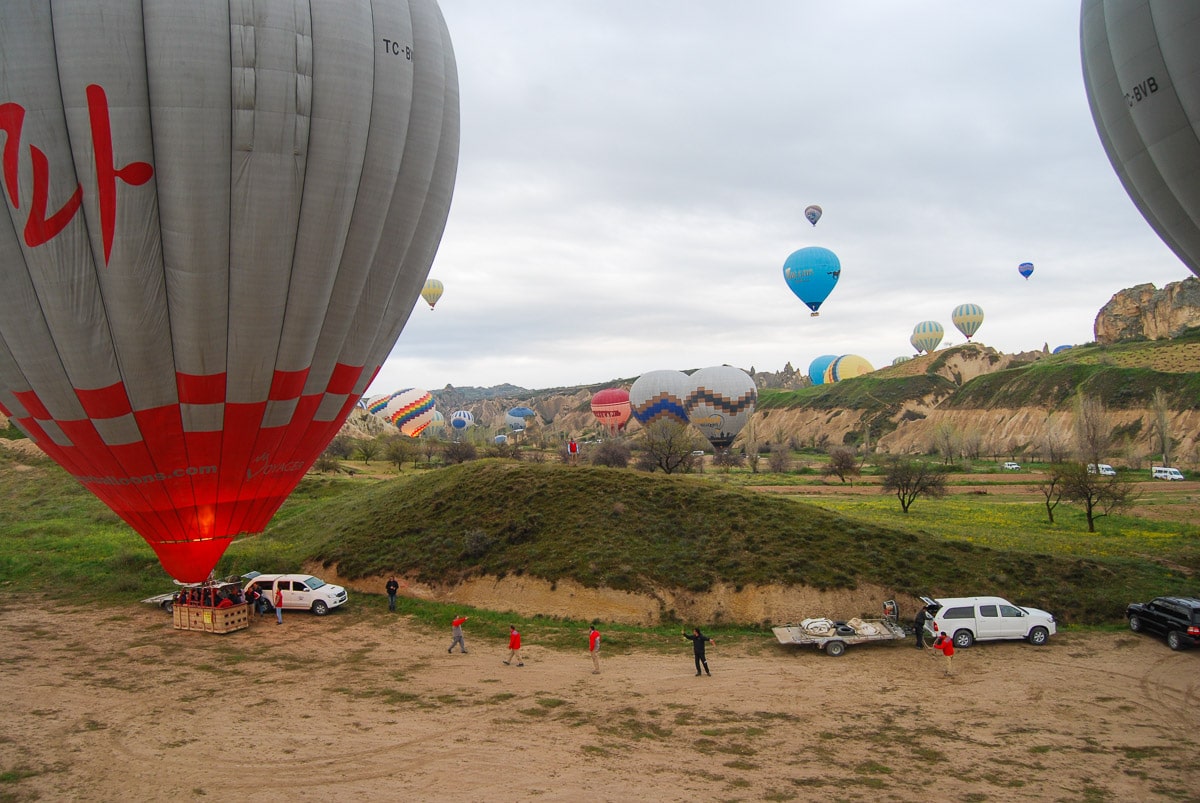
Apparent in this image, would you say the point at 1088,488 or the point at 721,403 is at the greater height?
the point at 721,403

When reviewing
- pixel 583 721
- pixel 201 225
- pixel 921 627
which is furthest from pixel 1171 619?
pixel 201 225

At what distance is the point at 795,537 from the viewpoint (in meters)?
23.5

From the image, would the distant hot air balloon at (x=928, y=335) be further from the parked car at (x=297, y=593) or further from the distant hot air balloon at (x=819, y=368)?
the parked car at (x=297, y=593)

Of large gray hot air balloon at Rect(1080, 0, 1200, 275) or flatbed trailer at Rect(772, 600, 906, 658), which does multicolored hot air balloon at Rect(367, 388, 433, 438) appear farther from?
large gray hot air balloon at Rect(1080, 0, 1200, 275)

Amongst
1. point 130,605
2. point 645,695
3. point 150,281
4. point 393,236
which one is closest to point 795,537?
point 645,695

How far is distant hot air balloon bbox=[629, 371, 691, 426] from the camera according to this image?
64.3 meters

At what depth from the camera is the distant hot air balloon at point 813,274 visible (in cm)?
5841

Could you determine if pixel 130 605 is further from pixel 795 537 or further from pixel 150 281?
pixel 795 537

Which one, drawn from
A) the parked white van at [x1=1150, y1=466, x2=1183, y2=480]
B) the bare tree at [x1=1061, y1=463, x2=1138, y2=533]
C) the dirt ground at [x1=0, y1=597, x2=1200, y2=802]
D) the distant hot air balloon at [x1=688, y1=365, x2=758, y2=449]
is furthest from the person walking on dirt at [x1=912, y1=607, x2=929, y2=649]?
the parked white van at [x1=1150, y1=466, x2=1183, y2=480]

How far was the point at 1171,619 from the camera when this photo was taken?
658 inches

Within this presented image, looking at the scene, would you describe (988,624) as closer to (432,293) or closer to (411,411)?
(432,293)

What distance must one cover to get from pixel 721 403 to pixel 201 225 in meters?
50.2

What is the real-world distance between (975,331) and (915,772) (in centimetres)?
13406

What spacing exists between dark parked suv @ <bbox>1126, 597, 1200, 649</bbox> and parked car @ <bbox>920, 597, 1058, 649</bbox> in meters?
2.51
